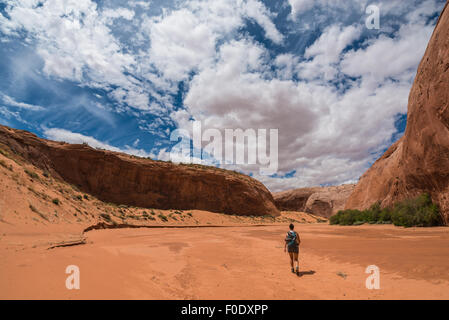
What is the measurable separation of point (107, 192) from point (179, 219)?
1254 cm

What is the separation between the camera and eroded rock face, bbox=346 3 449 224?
13938mm

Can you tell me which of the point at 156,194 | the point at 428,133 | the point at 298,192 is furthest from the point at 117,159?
the point at 298,192

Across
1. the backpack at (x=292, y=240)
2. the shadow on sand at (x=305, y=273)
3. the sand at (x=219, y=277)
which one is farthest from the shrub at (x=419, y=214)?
the backpack at (x=292, y=240)

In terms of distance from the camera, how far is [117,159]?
124ft

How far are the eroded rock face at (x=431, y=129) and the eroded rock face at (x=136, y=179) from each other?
30.1 meters

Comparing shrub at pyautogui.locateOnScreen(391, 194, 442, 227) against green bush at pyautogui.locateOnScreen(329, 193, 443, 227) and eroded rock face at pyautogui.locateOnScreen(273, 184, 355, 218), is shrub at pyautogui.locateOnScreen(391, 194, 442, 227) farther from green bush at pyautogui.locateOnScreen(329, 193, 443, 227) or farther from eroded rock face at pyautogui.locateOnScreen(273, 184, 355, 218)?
eroded rock face at pyautogui.locateOnScreen(273, 184, 355, 218)

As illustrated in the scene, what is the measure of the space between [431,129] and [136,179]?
37.3 metres

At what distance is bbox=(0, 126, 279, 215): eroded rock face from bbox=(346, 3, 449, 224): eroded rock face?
30.1 m

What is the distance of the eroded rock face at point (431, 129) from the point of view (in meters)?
13.9

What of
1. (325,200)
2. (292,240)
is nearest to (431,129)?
(292,240)

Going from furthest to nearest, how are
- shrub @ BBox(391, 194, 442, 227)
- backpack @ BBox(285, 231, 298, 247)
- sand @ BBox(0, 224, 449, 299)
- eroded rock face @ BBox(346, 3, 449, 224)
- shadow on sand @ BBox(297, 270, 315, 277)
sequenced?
shrub @ BBox(391, 194, 442, 227)
eroded rock face @ BBox(346, 3, 449, 224)
backpack @ BBox(285, 231, 298, 247)
shadow on sand @ BBox(297, 270, 315, 277)
sand @ BBox(0, 224, 449, 299)

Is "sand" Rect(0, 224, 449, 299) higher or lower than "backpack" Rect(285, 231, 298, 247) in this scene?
lower

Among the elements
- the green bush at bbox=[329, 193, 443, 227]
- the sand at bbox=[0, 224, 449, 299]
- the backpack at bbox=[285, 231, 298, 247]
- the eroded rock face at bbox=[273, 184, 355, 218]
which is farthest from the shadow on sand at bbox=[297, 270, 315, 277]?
the eroded rock face at bbox=[273, 184, 355, 218]
